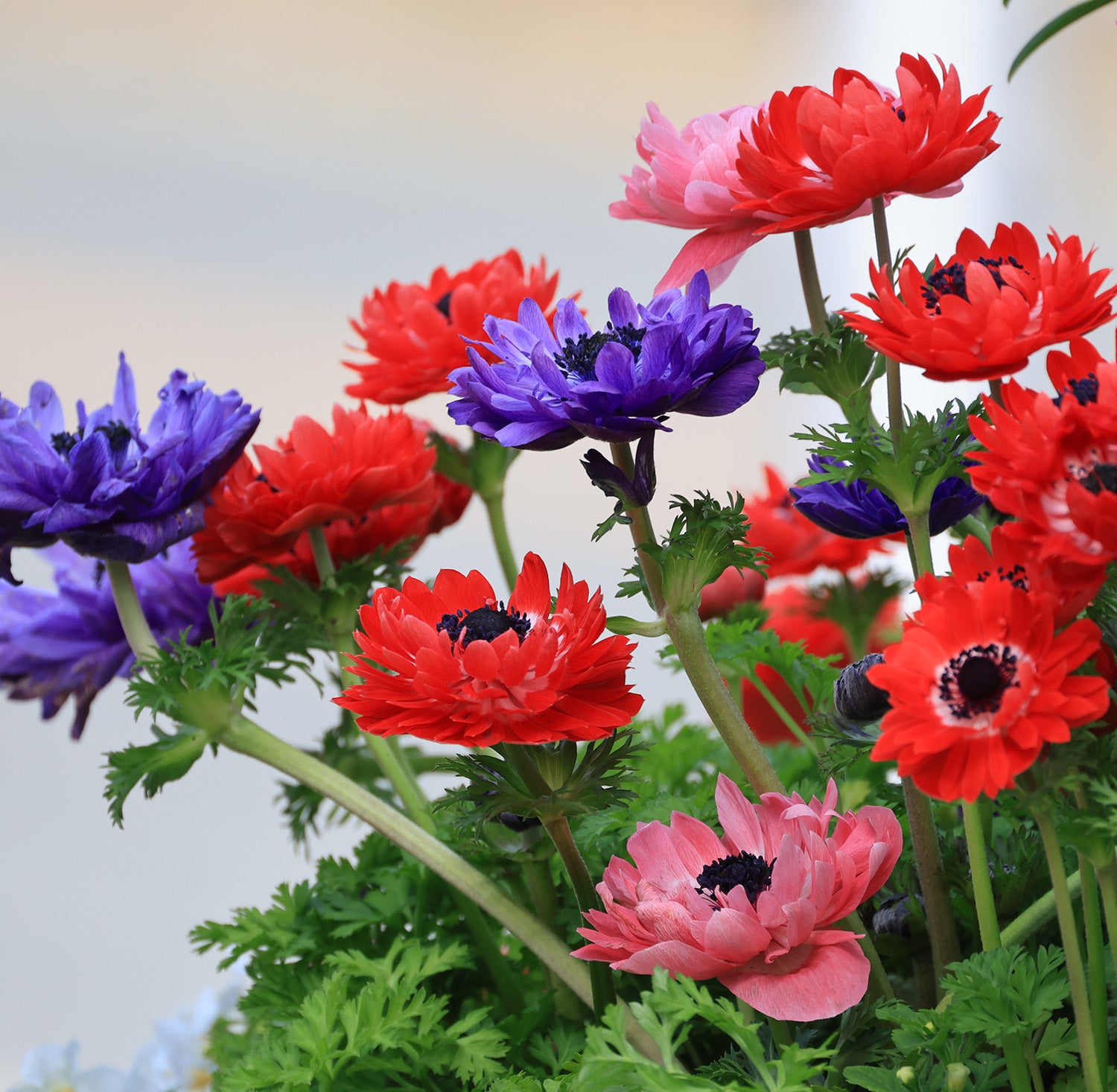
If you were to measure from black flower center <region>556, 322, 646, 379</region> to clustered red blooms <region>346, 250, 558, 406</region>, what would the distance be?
0.18m

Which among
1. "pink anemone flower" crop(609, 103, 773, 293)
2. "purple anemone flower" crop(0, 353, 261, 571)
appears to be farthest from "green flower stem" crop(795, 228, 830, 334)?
"purple anemone flower" crop(0, 353, 261, 571)

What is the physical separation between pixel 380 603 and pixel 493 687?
5 cm

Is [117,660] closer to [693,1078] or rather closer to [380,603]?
[380,603]

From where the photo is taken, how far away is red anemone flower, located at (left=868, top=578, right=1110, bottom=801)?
0.28 m

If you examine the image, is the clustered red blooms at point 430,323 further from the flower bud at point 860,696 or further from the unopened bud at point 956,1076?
the unopened bud at point 956,1076

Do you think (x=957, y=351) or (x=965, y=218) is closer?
(x=957, y=351)

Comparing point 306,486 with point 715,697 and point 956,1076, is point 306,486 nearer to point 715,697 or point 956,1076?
point 715,697

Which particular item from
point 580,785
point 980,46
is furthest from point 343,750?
point 980,46

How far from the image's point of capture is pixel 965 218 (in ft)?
6.70

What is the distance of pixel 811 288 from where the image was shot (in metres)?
0.43

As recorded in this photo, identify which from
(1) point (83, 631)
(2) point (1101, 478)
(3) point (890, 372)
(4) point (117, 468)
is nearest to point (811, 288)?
(3) point (890, 372)

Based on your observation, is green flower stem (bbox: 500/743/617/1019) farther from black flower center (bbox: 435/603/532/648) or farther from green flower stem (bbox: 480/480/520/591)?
green flower stem (bbox: 480/480/520/591)

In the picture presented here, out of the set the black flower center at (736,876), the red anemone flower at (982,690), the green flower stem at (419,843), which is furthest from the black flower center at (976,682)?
the green flower stem at (419,843)

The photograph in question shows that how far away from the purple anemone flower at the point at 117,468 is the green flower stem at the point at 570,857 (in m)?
0.18
